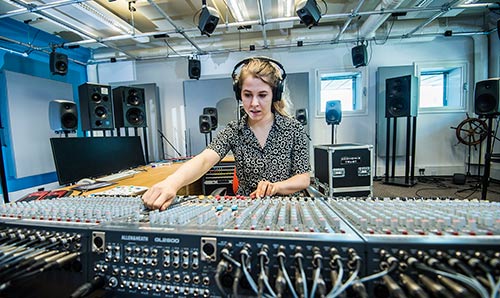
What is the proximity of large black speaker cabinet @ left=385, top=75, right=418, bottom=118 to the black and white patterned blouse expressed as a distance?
3.47m

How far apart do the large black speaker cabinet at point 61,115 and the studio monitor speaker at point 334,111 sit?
13.2 feet

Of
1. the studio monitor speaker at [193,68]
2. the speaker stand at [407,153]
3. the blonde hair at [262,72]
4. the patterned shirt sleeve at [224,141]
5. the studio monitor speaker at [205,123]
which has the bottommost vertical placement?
the speaker stand at [407,153]

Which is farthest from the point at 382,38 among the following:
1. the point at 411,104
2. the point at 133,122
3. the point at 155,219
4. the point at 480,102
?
the point at 155,219

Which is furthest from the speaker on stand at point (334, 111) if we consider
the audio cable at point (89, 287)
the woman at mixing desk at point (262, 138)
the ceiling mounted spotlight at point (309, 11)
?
the audio cable at point (89, 287)

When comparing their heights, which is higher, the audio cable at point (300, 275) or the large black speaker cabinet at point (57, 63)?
the large black speaker cabinet at point (57, 63)

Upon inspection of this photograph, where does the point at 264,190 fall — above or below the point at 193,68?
below

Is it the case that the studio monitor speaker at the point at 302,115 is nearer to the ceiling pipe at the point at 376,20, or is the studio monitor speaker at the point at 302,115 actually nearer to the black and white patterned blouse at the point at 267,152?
the ceiling pipe at the point at 376,20

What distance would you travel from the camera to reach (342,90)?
16.8 ft

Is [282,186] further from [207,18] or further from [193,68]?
[193,68]

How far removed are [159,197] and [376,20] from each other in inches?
175

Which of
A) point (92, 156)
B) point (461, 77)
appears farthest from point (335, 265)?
point (461, 77)

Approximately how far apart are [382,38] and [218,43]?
3286 millimetres

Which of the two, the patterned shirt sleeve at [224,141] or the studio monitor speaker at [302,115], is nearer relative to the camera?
the patterned shirt sleeve at [224,141]

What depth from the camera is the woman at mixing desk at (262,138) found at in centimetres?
130
